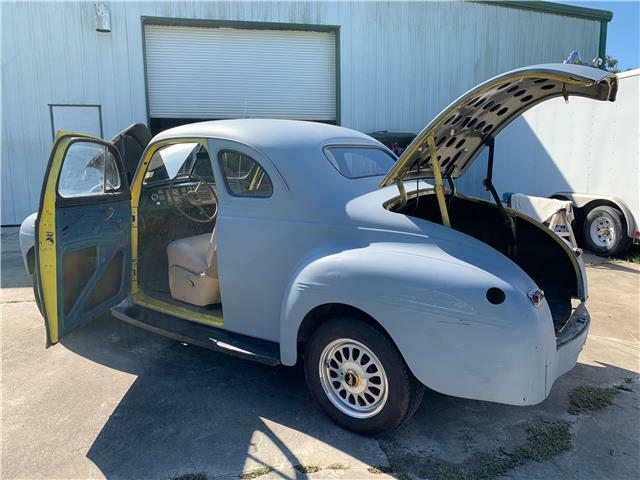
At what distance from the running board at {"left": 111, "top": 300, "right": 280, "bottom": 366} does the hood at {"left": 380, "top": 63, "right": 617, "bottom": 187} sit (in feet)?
4.69

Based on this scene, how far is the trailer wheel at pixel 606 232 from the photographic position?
7887mm

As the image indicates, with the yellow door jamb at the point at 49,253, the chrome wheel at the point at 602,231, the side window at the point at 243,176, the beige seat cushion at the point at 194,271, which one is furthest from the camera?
the chrome wheel at the point at 602,231

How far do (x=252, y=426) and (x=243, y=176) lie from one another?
1749 mm

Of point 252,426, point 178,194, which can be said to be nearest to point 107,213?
point 178,194

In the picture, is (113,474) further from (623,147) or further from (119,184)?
(623,147)

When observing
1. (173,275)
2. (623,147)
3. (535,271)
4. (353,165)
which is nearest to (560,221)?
(623,147)

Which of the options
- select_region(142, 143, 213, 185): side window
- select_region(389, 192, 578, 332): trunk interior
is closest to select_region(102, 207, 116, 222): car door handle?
select_region(142, 143, 213, 185): side window

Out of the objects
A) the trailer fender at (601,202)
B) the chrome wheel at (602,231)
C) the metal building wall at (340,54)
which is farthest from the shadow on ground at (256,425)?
the metal building wall at (340,54)

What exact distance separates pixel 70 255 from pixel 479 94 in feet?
9.52

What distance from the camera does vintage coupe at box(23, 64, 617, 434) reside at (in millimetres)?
2520

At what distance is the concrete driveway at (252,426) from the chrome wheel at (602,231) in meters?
4.39

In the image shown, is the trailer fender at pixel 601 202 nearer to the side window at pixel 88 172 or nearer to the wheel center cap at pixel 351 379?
the wheel center cap at pixel 351 379

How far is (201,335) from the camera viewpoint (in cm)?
367

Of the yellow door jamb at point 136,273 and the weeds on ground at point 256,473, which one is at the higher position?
the yellow door jamb at point 136,273
